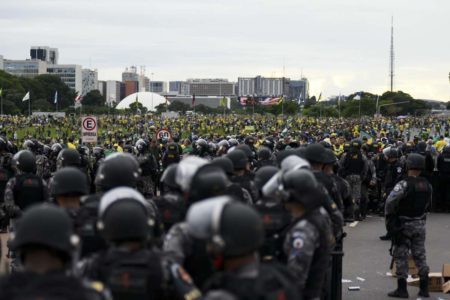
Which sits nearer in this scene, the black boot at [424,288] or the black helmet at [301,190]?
the black helmet at [301,190]

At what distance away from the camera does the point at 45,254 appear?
404 centimetres

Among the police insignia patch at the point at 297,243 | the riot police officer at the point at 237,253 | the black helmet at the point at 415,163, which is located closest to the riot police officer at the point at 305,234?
the police insignia patch at the point at 297,243

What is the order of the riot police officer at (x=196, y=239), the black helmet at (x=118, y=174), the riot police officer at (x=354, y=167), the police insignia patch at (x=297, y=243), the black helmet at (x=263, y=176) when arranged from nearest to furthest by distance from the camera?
the riot police officer at (x=196, y=239), the police insignia patch at (x=297, y=243), the black helmet at (x=118, y=174), the black helmet at (x=263, y=176), the riot police officer at (x=354, y=167)

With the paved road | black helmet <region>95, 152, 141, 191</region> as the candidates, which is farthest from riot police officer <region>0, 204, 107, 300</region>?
the paved road

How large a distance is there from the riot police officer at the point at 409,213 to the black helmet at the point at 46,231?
735cm

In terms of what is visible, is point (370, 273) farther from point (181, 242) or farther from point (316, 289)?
point (181, 242)

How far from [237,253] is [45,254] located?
95cm

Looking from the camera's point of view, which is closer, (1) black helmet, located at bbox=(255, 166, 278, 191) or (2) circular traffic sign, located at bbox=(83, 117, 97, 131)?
(1) black helmet, located at bbox=(255, 166, 278, 191)

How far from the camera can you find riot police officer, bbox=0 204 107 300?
386 cm

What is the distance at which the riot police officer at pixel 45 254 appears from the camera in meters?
3.86

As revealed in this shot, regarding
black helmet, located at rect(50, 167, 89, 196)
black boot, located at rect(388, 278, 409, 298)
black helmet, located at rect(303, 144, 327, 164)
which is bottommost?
black boot, located at rect(388, 278, 409, 298)

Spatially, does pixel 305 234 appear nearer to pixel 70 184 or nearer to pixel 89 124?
pixel 70 184

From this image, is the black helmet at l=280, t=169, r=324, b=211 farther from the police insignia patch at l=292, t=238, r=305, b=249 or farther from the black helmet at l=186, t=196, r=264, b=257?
the black helmet at l=186, t=196, r=264, b=257

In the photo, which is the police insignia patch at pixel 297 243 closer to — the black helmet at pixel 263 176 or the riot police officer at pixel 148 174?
the black helmet at pixel 263 176
